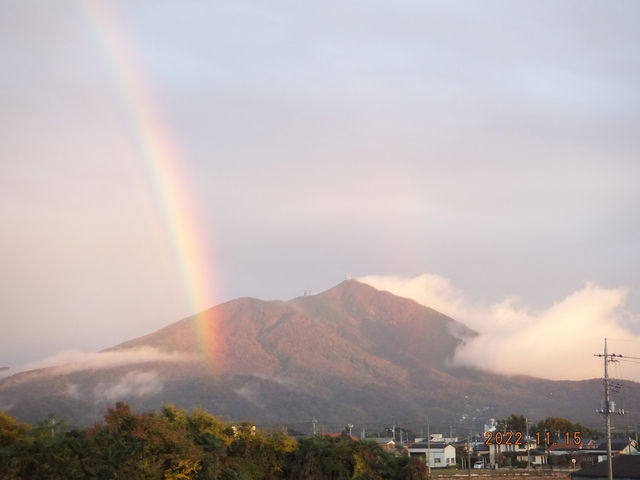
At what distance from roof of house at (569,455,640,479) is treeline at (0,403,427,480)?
71.0ft

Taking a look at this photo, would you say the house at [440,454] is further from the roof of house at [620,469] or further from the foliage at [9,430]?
the foliage at [9,430]

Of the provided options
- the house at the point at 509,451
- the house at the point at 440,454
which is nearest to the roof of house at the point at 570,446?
the house at the point at 509,451

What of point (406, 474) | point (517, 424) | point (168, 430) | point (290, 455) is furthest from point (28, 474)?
point (517, 424)

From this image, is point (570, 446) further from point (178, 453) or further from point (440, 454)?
point (178, 453)

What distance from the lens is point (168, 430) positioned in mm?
28703

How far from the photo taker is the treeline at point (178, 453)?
88.1 feet

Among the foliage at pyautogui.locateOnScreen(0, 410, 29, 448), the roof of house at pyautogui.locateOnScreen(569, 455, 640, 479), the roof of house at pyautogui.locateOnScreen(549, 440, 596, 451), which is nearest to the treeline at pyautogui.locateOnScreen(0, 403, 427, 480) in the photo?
the foliage at pyautogui.locateOnScreen(0, 410, 29, 448)

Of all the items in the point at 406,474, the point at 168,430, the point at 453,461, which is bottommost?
the point at 453,461

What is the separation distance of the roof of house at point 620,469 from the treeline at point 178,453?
71.0ft

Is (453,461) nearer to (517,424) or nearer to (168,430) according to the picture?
(517,424)

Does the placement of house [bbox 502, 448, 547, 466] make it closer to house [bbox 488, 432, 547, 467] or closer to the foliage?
house [bbox 488, 432, 547, 467]

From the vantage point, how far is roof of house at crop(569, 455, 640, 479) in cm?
4916

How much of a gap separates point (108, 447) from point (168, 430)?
2388 mm

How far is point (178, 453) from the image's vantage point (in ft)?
92.0
